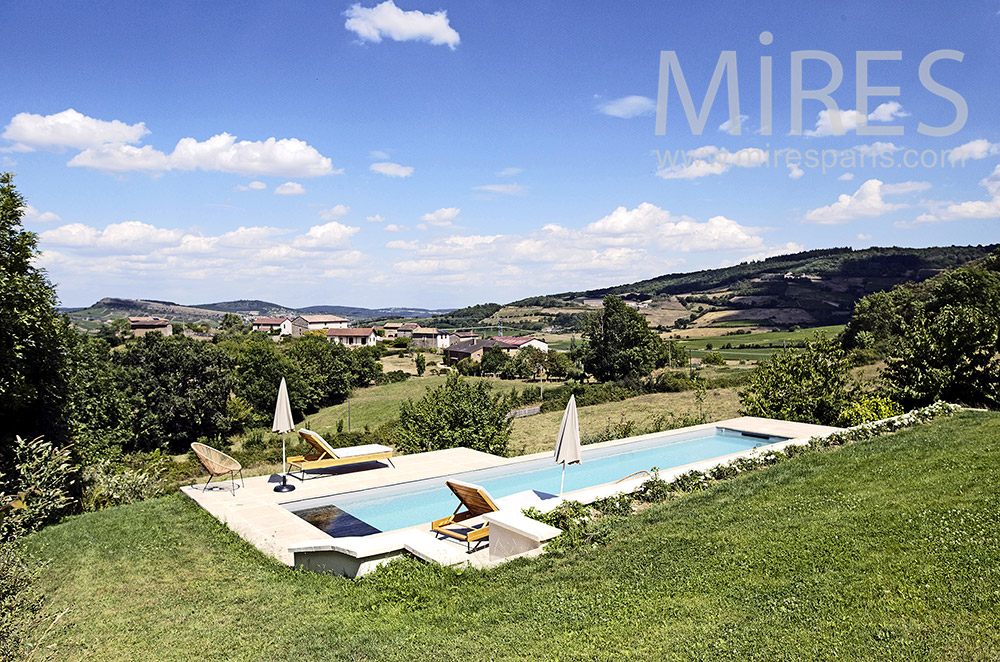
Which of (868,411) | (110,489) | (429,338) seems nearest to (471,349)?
(429,338)

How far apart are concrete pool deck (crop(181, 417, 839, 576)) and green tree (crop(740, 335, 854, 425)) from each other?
125 centimetres

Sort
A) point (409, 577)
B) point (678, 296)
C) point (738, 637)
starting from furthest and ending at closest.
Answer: point (678, 296) < point (409, 577) < point (738, 637)

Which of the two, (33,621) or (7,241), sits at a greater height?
(7,241)

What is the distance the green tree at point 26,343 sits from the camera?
12.2 metres

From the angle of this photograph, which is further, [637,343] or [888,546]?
[637,343]

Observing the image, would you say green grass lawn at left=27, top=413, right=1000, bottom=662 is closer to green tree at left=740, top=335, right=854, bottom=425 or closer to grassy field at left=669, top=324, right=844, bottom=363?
green tree at left=740, top=335, right=854, bottom=425

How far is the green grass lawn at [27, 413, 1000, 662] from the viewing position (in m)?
4.30

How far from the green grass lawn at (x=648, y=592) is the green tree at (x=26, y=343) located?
6.09m

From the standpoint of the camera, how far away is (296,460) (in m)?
12.0

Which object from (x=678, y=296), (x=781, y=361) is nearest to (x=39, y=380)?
Answer: (x=781, y=361)

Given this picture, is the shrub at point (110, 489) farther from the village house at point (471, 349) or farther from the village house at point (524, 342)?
the village house at point (524, 342)

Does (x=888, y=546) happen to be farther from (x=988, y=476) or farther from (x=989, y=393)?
(x=989, y=393)

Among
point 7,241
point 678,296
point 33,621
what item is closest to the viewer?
point 33,621

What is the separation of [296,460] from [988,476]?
1078cm
